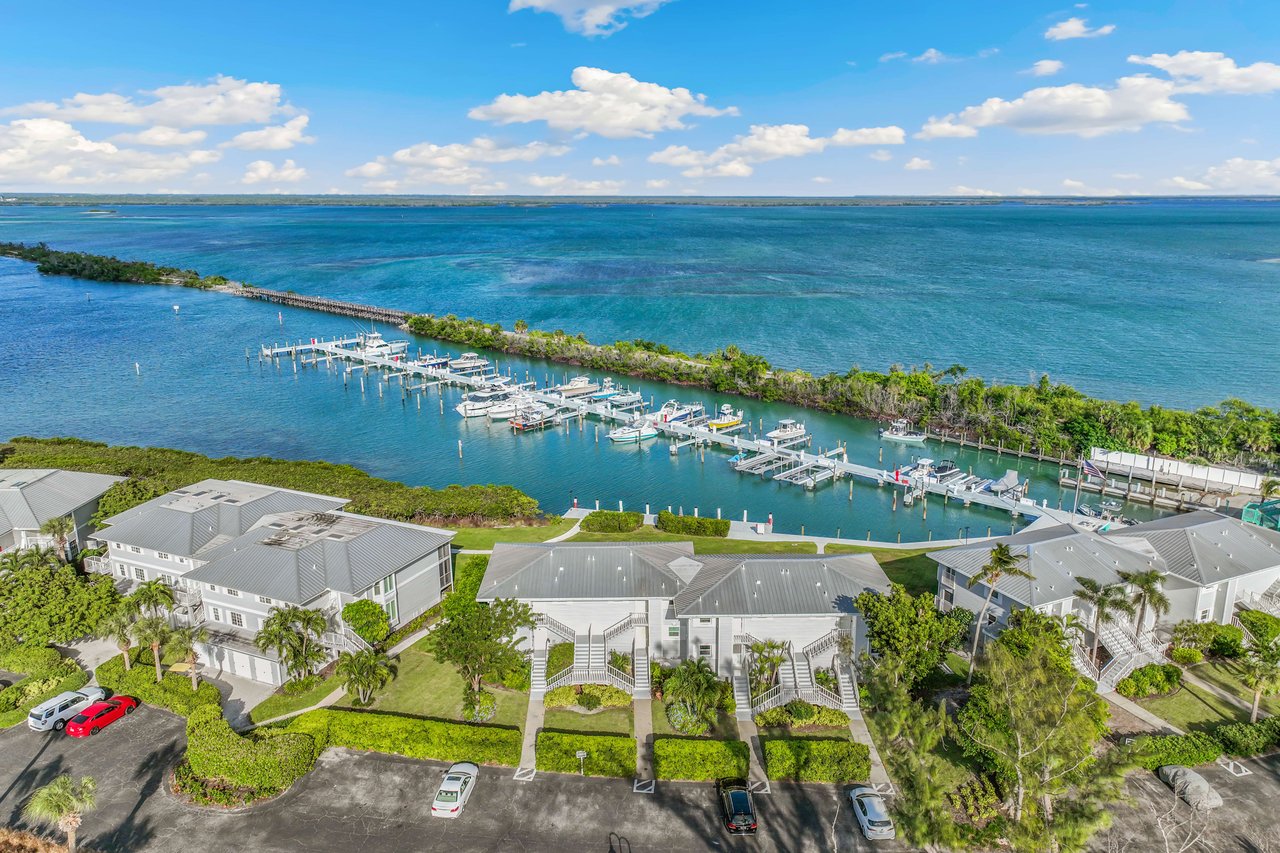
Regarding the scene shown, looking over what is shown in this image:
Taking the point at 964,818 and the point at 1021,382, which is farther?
the point at 1021,382

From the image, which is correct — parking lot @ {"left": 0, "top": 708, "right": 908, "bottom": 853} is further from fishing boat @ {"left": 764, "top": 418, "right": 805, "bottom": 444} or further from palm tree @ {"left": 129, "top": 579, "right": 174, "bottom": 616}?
fishing boat @ {"left": 764, "top": 418, "right": 805, "bottom": 444}

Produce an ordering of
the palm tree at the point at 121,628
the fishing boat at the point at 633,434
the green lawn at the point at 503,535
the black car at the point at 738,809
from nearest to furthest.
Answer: the black car at the point at 738,809 < the palm tree at the point at 121,628 < the green lawn at the point at 503,535 < the fishing boat at the point at 633,434

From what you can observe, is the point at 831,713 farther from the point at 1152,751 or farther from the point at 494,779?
the point at 494,779

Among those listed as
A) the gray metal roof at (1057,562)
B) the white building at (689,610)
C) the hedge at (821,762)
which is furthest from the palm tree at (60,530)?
the gray metal roof at (1057,562)

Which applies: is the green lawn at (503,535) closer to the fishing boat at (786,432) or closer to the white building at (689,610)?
the white building at (689,610)

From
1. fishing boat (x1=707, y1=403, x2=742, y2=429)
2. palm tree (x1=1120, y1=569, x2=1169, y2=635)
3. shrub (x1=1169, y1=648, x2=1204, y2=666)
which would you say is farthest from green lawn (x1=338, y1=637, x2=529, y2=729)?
fishing boat (x1=707, y1=403, x2=742, y2=429)

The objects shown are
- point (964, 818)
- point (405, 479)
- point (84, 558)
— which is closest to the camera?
point (964, 818)

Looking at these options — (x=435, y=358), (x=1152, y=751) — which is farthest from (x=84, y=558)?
(x=435, y=358)
